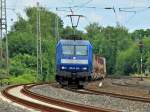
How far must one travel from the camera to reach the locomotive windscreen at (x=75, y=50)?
40.3 meters

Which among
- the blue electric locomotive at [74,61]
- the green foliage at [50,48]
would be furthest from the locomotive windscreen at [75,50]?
the green foliage at [50,48]

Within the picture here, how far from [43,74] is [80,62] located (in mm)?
43094

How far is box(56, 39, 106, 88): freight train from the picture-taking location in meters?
39.8

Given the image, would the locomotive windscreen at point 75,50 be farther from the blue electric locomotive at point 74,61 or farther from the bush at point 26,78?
the bush at point 26,78

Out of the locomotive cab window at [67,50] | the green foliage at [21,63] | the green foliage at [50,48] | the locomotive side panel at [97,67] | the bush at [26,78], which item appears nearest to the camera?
the locomotive cab window at [67,50]

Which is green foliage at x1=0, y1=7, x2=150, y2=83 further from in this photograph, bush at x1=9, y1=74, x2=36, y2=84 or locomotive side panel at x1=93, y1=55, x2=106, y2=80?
locomotive side panel at x1=93, y1=55, x2=106, y2=80

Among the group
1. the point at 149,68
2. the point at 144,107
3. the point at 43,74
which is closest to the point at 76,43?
the point at 144,107

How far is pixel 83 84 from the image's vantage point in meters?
41.3

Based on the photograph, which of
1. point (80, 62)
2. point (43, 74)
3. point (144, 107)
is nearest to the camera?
point (144, 107)

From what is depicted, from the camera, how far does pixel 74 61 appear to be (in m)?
40.0

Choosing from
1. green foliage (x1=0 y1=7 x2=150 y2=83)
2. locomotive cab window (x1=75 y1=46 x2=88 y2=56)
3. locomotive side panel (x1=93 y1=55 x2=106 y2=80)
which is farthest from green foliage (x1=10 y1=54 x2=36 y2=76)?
locomotive cab window (x1=75 y1=46 x2=88 y2=56)

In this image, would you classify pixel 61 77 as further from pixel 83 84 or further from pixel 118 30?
pixel 118 30

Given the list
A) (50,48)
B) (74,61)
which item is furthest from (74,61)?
(50,48)

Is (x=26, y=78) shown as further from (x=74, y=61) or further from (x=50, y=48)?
(x=74, y=61)
